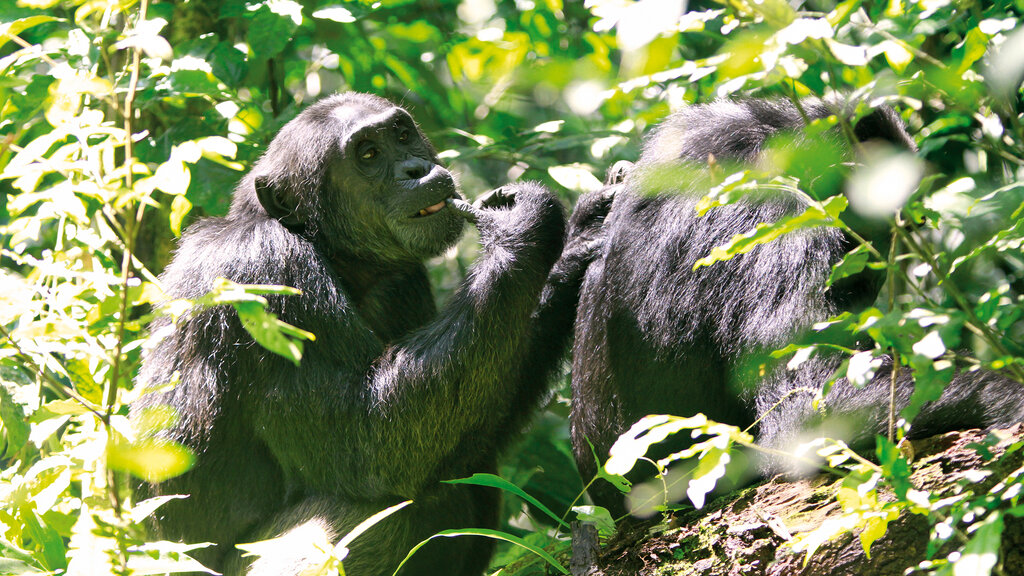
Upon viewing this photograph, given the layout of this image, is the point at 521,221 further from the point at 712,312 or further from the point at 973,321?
the point at 973,321

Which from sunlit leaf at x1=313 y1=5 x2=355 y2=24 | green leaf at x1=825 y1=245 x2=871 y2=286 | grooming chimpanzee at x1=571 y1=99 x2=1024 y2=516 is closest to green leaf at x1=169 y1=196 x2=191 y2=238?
grooming chimpanzee at x1=571 y1=99 x2=1024 y2=516

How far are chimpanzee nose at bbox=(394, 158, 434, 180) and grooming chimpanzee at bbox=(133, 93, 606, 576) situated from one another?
1 centimetres

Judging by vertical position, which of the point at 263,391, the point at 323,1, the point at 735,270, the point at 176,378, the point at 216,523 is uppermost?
the point at 323,1

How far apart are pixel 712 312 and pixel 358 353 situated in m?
1.61

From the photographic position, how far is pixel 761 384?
3.83 metres

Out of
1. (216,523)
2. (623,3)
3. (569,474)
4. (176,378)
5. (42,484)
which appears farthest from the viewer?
(569,474)

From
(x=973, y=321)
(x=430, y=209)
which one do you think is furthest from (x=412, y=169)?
(x=973, y=321)

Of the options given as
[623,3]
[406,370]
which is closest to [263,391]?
[406,370]

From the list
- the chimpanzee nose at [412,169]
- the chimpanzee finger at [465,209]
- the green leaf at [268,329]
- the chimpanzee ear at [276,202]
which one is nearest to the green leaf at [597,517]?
the chimpanzee finger at [465,209]

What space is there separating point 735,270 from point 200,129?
11.4 feet

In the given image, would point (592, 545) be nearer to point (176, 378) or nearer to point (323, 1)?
point (176, 378)

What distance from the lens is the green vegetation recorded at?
2439mm

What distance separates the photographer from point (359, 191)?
4875 mm

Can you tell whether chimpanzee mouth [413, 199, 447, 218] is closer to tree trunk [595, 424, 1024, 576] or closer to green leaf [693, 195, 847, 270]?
tree trunk [595, 424, 1024, 576]
